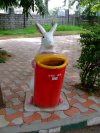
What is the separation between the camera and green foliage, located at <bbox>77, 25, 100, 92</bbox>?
15.7 feet

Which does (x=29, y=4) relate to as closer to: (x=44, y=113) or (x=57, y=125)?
(x=44, y=113)

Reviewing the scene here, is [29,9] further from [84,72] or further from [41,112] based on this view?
[41,112]

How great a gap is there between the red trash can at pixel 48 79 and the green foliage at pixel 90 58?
801 mm

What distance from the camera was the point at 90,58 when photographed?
4.88 metres

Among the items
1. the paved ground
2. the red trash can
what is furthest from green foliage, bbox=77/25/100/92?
the red trash can

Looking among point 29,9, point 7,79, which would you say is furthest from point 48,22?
point 7,79

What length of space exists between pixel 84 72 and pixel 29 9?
3880mm

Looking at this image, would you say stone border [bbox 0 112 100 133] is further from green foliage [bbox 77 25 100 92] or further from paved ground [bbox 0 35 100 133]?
green foliage [bbox 77 25 100 92]

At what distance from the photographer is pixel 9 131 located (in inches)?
146

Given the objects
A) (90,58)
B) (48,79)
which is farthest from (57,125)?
(90,58)

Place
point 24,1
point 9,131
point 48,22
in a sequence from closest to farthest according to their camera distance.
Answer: point 9,131, point 24,1, point 48,22

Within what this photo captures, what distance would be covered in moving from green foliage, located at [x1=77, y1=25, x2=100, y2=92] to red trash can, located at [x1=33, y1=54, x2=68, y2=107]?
80 cm

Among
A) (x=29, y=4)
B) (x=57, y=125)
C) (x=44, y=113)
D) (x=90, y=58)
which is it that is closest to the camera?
(x=57, y=125)

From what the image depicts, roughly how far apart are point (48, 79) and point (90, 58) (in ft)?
3.95
